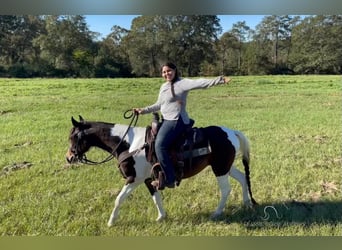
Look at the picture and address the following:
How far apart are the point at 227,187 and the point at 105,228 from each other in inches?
41.2

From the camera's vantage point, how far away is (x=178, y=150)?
3342 millimetres

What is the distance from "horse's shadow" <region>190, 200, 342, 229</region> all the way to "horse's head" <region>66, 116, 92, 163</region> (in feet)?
3.41

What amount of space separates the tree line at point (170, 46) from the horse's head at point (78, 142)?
69 cm

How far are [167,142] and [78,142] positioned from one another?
2.34ft

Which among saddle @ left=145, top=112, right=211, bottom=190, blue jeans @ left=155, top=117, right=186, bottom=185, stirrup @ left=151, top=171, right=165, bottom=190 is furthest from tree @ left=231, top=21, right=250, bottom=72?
stirrup @ left=151, top=171, right=165, bottom=190

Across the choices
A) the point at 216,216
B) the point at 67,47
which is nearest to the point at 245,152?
the point at 216,216

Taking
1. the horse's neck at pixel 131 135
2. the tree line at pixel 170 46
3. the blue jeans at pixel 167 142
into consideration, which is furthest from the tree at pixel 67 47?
the blue jeans at pixel 167 142

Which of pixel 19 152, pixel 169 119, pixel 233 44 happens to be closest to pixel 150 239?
pixel 169 119

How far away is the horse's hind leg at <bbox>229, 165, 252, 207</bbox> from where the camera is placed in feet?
11.9

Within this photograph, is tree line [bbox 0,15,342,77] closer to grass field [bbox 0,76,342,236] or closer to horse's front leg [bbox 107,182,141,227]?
grass field [bbox 0,76,342,236]

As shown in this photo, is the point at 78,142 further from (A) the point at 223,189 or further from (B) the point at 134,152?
(A) the point at 223,189

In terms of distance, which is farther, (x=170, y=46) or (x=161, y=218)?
(x=170, y=46)

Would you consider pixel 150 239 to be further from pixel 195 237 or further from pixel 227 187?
pixel 227 187

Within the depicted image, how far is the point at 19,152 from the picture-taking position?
3.72 meters
